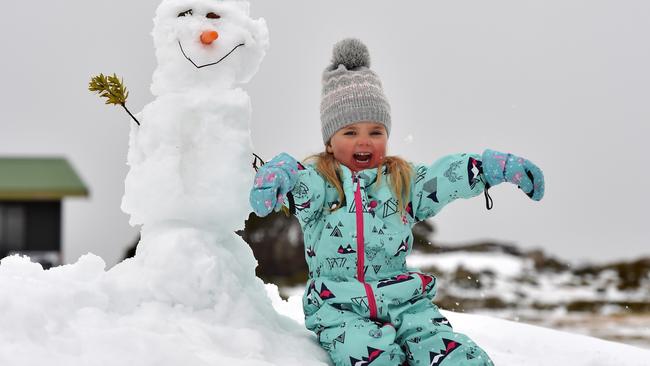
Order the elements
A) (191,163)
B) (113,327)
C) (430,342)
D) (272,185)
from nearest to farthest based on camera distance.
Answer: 1. (113,327)
2. (272,185)
3. (430,342)
4. (191,163)

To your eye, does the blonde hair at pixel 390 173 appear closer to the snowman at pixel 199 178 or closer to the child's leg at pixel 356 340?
the snowman at pixel 199 178

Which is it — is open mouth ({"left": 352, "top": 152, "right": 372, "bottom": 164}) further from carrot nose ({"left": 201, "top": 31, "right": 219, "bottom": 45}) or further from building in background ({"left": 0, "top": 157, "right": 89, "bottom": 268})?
building in background ({"left": 0, "top": 157, "right": 89, "bottom": 268})

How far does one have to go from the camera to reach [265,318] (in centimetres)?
229

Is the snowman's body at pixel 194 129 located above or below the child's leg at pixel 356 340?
above

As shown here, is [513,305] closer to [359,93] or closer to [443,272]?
[443,272]

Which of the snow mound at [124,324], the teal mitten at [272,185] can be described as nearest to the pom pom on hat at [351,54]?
the teal mitten at [272,185]

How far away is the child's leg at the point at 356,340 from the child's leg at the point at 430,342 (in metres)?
0.05

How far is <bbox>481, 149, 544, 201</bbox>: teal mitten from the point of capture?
226 cm

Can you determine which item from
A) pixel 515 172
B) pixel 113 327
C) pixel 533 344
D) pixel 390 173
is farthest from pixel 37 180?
pixel 515 172

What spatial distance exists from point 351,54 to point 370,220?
66 centimetres

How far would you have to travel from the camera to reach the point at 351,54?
101 inches

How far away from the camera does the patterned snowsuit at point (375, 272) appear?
2209 millimetres

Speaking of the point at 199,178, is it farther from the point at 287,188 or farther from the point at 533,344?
the point at 533,344

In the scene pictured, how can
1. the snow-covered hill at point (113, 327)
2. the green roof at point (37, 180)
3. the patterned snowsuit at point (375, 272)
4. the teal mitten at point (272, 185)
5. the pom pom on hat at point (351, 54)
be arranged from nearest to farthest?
the snow-covered hill at point (113, 327) < the teal mitten at point (272, 185) < the patterned snowsuit at point (375, 272) < the pom pom on hat at point (351, 54) < the green roof at point (37, 180)
